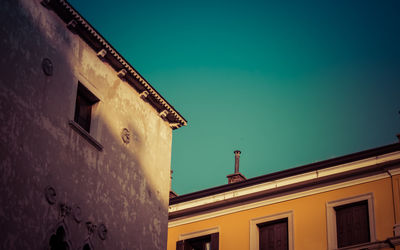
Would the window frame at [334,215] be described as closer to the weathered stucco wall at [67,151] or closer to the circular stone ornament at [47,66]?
the weathered stucco wall at [67,151]

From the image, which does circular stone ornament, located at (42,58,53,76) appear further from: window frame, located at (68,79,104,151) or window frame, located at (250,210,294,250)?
window frame, located at (250,210,294,250)

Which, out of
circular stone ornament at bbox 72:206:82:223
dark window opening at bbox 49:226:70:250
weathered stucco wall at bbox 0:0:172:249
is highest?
weathered stucco wall at bbox 0:0:172:249

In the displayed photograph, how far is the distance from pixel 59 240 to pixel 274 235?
34.9 ft

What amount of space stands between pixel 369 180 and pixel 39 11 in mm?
12696

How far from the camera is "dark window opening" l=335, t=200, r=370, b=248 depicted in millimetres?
24188

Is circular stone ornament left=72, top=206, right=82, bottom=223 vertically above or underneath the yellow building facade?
underneath

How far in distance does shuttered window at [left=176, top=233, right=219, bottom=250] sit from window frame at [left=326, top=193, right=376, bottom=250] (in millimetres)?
4383

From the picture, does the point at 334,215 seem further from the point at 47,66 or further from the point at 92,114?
the point at 47,66

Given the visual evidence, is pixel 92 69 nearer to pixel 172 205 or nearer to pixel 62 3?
pixel 62 3

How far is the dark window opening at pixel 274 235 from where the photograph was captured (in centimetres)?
2573

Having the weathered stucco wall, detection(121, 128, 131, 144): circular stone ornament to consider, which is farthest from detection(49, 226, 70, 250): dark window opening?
detection(121, 128, 131, 144): circular stone ornament

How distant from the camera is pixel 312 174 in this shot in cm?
2620

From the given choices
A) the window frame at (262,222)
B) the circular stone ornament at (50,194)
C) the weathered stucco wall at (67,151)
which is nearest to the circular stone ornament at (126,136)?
the weathered stucco wall at (67,151)

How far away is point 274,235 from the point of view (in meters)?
26.0
